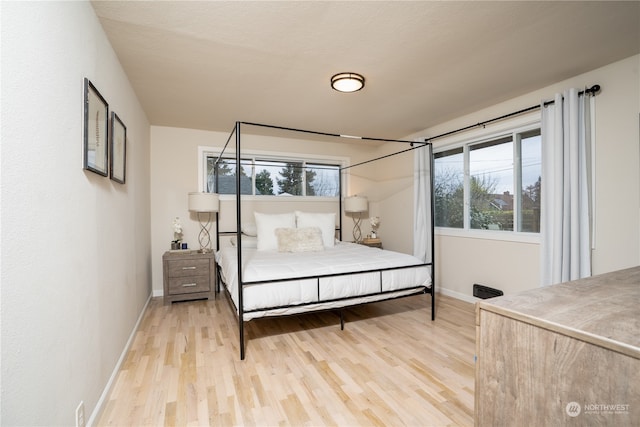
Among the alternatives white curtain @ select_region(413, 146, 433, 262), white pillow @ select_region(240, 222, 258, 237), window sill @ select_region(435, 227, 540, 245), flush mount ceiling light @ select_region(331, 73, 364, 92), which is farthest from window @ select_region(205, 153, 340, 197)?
flush mount ceiling light @ select_region(331, 73, 364, 92)

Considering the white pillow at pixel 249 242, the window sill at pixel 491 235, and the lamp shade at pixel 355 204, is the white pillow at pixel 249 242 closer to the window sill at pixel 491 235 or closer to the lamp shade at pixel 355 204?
the lamp shade at pixel 355 204

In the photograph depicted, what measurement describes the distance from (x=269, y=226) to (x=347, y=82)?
200cm

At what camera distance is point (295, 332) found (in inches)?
109

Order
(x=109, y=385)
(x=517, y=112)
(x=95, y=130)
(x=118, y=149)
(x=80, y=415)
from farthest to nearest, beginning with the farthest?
(x=517, y=112), (x=118, y=149), (x=109, y=385), (x=95, y=130), (x=80, y=415)

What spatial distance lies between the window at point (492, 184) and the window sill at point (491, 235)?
7 centimetres

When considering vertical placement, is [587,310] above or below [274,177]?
below

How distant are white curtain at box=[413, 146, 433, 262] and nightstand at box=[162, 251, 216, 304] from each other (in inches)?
111

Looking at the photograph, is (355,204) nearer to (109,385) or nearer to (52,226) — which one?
(109,385)

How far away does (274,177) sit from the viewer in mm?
4629

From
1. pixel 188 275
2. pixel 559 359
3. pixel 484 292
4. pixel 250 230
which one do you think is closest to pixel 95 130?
pixel 559 359

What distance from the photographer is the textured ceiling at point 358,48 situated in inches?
67.5

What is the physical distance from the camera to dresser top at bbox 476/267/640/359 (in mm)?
667

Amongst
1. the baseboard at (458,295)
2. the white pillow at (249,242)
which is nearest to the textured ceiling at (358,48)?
the white pillow at (249,242)

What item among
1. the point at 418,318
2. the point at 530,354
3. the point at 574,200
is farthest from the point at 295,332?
the point at 574,200
